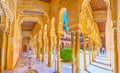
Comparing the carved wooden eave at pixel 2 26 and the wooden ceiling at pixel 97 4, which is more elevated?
the wooden ceiling at pixel 97 4

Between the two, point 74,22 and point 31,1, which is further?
point 31,1

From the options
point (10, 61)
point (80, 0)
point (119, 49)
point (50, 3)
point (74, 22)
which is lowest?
point (10, 61)

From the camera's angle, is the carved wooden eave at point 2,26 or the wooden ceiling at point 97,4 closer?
the carved wooden eave at point 2,26

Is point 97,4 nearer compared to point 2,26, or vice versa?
point 2,26

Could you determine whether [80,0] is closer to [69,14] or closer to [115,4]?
[69,14]

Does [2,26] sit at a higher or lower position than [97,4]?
lower

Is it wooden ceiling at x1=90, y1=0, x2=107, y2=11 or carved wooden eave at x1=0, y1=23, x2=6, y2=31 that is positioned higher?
wooden ceiling at x1=90, y1=0, x2=107, y2=11

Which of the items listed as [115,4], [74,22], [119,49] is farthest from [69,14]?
[119,49]

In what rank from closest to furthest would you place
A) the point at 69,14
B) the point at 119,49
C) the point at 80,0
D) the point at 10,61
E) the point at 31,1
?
1. the point at 119,49
2. the point at 80,0
3. the point at 69,14
4. the point at 10,61
5. the point at 31,1

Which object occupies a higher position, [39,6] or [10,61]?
[39,6]

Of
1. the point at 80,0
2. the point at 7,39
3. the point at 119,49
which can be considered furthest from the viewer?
the point at 7,39

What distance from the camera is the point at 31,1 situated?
34.8 ft

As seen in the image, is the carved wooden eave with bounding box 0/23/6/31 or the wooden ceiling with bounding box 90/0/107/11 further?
Answer: the wooden ceiling with bounding box 90/0/107/11

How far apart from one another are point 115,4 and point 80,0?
2.40m
